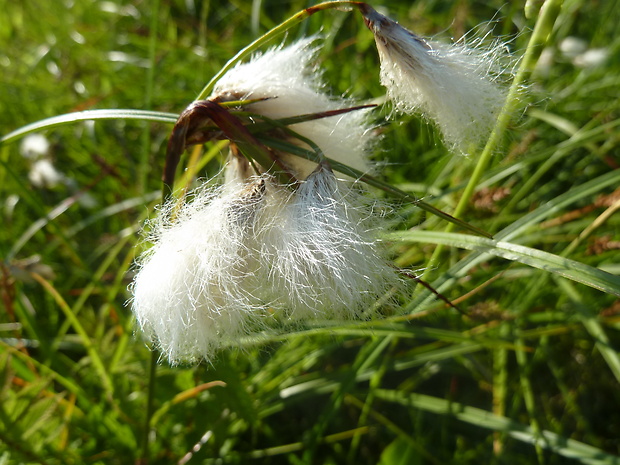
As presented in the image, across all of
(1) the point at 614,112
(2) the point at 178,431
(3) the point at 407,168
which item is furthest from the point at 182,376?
(1) the point at 614,112

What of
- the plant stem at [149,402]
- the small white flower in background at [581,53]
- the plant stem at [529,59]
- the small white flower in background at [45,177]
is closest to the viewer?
the plant stem at [529,59]

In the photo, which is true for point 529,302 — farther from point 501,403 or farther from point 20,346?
point 20,346

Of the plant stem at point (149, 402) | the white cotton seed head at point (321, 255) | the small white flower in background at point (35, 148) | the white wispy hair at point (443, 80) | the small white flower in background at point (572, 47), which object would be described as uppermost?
the small white flower in background at point (35, 148)

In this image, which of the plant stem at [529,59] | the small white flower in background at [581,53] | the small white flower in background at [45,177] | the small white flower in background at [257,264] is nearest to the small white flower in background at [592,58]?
the small white flower in background at [581,53]

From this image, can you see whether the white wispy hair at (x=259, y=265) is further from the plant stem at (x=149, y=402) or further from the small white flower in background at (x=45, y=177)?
the small white flower in background at (x=45, y=177)

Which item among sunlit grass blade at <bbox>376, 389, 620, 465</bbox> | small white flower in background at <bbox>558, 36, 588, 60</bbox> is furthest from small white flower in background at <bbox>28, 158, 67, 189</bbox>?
small white flower in background at <bbox>558, 36, 588, 60</bbox>

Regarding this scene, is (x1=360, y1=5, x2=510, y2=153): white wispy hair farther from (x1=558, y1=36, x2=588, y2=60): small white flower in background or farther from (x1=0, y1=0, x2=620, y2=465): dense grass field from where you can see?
(x1=558, y1=36, x2=588, y2=60): small white flower in background

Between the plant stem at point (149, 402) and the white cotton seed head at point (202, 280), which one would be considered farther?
the plant stem at point (149, 402)

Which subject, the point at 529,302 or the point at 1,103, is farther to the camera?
the point at 1,103
